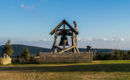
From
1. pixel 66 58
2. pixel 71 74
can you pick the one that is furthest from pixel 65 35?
pixel 71 74

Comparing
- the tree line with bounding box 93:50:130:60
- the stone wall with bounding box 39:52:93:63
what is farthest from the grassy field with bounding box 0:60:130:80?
the tree line with bounding box 93:50:130:60

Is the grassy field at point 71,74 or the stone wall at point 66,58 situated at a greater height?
the stone wall at point 66,58

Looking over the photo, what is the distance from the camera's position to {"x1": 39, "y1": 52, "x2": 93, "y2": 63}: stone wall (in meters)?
21.3

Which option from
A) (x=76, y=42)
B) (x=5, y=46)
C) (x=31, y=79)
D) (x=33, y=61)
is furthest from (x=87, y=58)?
(x=5, y=46)

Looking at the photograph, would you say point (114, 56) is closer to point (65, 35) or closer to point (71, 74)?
point (65, 35)

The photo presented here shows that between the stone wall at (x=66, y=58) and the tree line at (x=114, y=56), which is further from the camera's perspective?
the tree line at (x=114, y=56)

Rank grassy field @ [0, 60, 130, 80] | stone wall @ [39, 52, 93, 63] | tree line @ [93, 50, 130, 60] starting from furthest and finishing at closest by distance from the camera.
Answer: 1. tree line @ [93, 50, 130, 60]
2. stone wall @ [39, 52, 93, 63]
3. grassy field @ [0, 60, 130, 80]

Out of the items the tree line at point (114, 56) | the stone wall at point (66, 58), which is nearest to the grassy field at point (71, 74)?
the stone wall at point (66, 58)

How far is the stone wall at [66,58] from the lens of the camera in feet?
69.8

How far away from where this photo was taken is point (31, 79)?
9477 millimetres

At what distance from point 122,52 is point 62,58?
13.8m

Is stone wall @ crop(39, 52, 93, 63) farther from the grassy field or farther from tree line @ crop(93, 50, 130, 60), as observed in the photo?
tree line @ crop(93, 50, 130, 60)

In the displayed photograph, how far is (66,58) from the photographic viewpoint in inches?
843

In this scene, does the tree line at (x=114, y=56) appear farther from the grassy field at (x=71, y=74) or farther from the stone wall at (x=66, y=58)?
the grassy field at (x=71, y=74)
